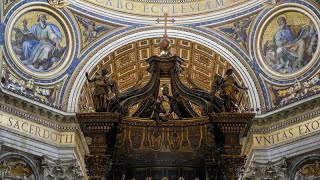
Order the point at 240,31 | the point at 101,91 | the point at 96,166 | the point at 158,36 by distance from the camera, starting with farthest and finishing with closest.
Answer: the point at 158,36, the point at 240,31, the point at 101,91, the point at 96,166

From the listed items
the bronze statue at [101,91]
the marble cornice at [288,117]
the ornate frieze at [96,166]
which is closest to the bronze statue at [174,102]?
the bronze statue at [101,91]

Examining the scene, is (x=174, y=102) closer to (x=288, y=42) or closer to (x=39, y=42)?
(x=288, y=42)

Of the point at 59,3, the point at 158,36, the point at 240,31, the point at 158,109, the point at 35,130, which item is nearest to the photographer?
the point at 158,109

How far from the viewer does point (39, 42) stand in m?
19.2

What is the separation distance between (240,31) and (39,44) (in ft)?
20.9

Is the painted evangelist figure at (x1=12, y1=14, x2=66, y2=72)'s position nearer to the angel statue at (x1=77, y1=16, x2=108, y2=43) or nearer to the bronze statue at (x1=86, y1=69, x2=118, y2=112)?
the angel statue at (x1=77, y1=16, x2=108, y2=43)

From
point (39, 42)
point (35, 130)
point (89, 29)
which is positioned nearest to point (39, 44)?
point (39, 42)

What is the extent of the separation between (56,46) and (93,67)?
1.33 meters

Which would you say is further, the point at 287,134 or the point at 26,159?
the point at 287,134

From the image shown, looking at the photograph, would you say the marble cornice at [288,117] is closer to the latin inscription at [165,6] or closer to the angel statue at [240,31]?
the angel statue at [240,31]

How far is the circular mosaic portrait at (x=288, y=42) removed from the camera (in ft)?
60.3

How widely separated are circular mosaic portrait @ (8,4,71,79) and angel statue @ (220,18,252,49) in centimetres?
530

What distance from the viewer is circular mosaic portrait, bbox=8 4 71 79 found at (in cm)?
1858

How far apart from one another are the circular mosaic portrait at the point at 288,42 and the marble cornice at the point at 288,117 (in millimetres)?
1362
